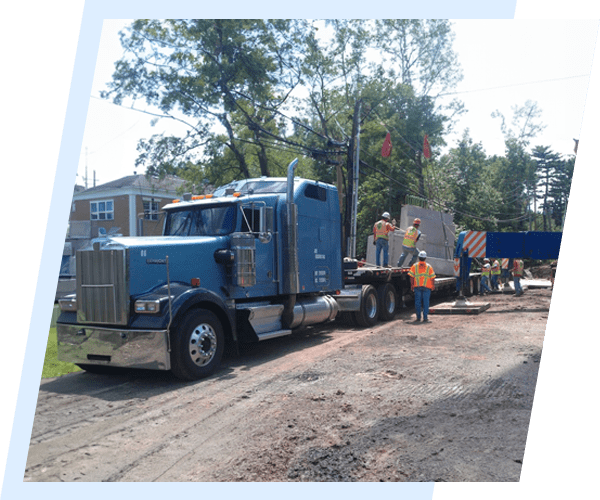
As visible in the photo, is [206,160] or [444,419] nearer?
[444,419]

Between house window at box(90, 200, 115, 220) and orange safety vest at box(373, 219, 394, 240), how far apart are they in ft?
18.9

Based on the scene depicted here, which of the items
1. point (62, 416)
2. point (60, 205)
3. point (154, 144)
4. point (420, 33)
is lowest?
point (62, 416)

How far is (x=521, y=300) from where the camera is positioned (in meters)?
6.36

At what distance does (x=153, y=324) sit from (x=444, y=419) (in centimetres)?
338

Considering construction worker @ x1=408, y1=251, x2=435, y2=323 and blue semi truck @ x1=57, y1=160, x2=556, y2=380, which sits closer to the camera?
blue semi truck @ x1=57, y1=160, x2=556, y2=380

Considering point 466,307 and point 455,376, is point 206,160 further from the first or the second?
point 466,307

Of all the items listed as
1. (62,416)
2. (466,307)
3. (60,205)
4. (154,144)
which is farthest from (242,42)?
(466,307)

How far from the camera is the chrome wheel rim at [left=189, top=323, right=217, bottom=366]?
260 inches

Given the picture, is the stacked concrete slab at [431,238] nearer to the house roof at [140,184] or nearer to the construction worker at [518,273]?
the construction worker at [518,273]

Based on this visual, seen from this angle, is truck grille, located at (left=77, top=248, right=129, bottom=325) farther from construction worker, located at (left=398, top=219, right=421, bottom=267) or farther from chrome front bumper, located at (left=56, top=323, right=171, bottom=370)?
construction worker, located at (left=398, top=219, right=421, bottom=267)

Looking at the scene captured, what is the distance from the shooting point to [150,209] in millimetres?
6891

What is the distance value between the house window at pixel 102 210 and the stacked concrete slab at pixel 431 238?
13.9 feet

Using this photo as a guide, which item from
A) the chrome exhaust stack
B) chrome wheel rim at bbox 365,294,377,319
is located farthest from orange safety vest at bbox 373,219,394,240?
the chrome exhaust stack

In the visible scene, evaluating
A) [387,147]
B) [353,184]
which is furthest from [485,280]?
[387,147]
